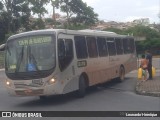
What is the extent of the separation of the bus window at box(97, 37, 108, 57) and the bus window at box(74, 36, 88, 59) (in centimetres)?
208

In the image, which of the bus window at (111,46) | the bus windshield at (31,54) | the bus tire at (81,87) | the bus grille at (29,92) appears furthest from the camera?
the bus window at (111,46)

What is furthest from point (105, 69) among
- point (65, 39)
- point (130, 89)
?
point (65, 39)

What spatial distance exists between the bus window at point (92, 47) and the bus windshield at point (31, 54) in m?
3.56

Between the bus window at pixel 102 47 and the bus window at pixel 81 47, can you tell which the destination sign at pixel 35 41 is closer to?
the bus window at pixel 81 47

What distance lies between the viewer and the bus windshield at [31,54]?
16250 mm

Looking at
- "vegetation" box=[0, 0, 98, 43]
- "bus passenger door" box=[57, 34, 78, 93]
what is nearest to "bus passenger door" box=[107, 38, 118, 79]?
"bus passenger door" box=[57, 34, 78, 93]

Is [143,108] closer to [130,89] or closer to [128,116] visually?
[128,116]

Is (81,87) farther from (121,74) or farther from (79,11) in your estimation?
(79,11)

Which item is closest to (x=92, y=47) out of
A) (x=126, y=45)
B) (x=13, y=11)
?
(x=126, y=45)

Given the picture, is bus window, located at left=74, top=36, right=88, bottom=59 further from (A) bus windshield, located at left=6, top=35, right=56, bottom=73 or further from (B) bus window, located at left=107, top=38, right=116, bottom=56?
(B) bus window, located at left=107, top=38, right=116, bottom=56

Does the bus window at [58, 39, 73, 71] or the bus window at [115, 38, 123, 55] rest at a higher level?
the bus window at [58, 39, 73, 71]

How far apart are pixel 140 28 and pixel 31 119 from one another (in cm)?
6799

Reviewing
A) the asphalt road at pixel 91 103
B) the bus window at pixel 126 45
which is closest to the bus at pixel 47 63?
the asphalt road at pixel 91 103

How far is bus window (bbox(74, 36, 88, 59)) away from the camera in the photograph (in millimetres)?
18312
